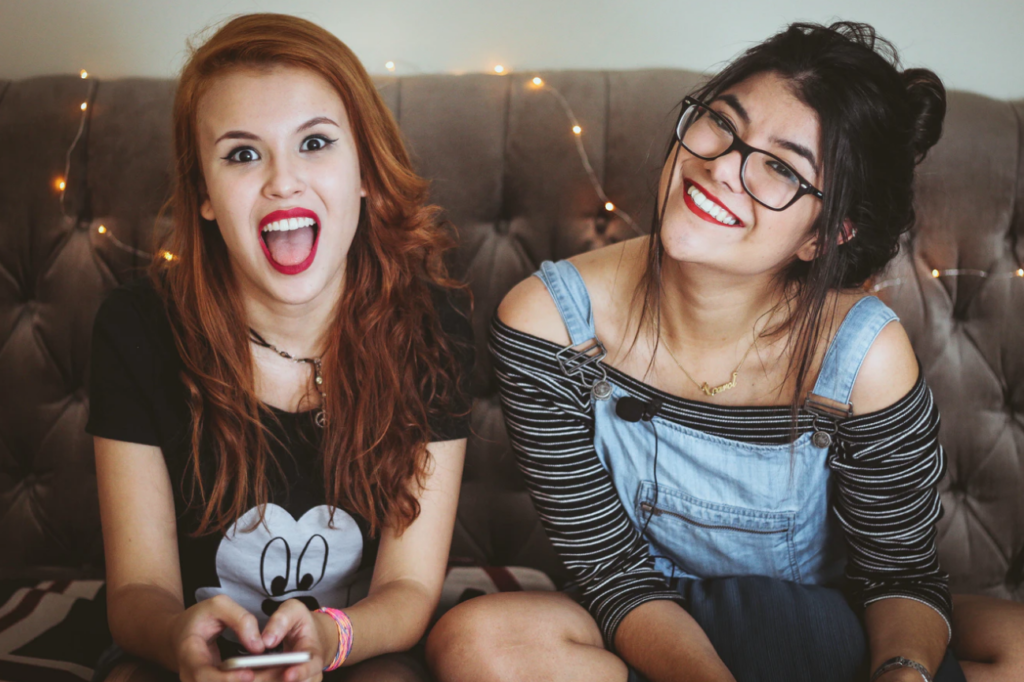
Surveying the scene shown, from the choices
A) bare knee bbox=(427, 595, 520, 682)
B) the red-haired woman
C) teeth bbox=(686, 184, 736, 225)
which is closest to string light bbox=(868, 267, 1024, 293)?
teeth bbox=(686, 184, 736, 225)

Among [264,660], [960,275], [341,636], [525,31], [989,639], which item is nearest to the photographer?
[264,660]

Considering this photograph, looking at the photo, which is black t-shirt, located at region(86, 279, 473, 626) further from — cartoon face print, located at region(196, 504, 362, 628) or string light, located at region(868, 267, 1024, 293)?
string light, located at region(868, 267, 1024, 293)

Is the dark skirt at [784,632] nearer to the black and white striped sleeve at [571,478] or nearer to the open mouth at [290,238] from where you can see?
the black and white striped sleeve at [571,478]

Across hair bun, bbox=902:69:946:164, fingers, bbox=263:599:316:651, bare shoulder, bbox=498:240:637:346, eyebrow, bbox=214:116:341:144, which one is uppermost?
hair bun, bbox=902:69:946:164

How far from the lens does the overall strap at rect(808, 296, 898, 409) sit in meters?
1.00

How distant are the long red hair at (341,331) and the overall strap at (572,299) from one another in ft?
0.58

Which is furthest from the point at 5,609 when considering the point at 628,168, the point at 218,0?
the point at 628,168

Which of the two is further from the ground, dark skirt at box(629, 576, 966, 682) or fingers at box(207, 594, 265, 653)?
fingers at box(207, 594, 265, 653)

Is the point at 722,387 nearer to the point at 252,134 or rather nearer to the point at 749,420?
the point at 749,420

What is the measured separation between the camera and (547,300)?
3.53 feet

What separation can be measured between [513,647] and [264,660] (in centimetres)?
34

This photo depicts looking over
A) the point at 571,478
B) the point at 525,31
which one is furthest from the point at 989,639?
the point at 525,31

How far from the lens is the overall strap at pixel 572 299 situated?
107cm

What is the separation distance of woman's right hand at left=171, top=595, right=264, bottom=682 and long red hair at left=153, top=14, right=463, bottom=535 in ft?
0.64
